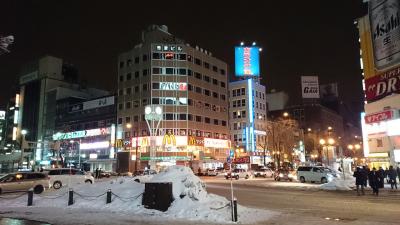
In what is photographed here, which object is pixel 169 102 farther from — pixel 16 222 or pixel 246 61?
pixel 16 222

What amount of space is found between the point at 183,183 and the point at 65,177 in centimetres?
2152

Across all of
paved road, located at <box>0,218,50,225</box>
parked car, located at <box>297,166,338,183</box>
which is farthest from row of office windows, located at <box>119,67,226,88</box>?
paved road, located at <box>0,218,50,225</box>

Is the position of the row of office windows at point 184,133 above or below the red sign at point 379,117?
above

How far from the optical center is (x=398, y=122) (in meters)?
35.9

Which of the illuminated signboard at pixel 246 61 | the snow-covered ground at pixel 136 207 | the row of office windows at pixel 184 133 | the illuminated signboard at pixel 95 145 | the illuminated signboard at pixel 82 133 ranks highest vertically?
the illuminated signboard at pixel 246 61

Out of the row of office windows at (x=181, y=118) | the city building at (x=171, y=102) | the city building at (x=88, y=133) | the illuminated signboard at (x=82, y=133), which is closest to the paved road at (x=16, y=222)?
the city building at (x=171, y=102)

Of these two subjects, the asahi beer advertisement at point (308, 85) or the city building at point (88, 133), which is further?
the city building at point (88, 133)

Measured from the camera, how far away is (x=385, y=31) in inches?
1495

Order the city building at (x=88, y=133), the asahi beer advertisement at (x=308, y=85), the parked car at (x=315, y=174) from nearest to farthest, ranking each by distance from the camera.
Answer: the parked car at (x=315, y=174)
the asahi beer advertisement at (x=308, y=85)
the city building at (x=88, y=133)

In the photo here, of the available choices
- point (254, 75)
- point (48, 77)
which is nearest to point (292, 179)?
point (254, 75)

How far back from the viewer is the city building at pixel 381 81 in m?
37.0

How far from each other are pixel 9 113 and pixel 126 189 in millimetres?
139316

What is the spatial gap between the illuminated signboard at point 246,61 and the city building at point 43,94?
5199cm

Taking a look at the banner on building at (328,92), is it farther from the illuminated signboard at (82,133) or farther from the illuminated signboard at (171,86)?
the illuminated signboard at (82,133)
